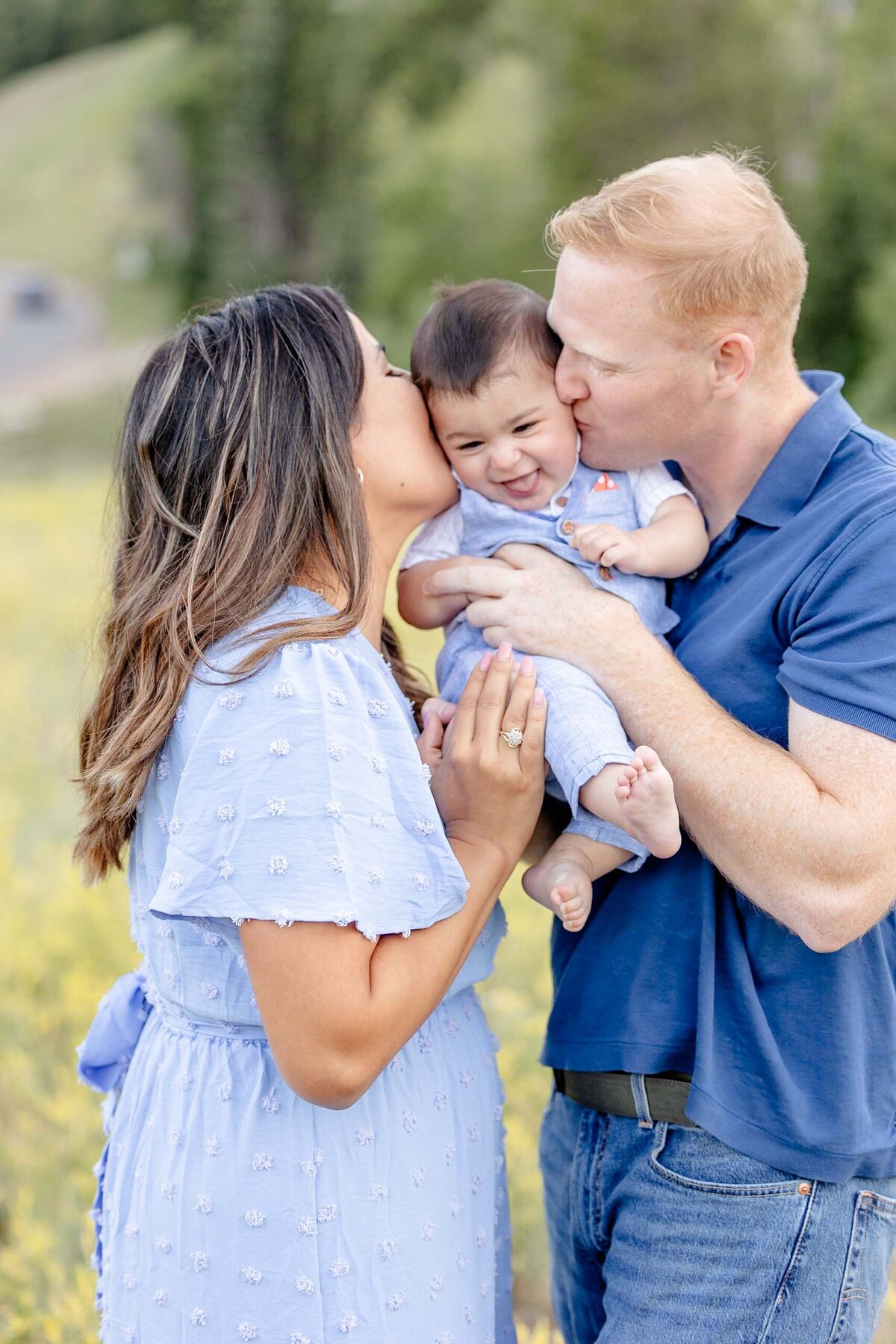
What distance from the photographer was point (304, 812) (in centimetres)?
161

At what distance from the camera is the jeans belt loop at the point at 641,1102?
1.95 m

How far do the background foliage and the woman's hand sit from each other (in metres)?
0.76

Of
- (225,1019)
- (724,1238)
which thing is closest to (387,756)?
(225,1019)

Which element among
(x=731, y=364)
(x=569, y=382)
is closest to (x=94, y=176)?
(x=569, y=382)

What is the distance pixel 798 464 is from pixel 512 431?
2.00ft

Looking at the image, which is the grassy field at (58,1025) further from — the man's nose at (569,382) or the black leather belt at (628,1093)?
the black leather belt at (628,1093)

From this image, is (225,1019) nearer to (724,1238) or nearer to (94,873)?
(94,873)

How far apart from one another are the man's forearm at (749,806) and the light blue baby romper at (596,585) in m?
0.09

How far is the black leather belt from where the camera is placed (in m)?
1.94

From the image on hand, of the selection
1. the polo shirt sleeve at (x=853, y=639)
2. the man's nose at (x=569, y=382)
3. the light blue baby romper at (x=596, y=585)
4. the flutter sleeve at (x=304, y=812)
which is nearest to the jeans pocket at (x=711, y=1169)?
the light blue baby romper at (x=596, y=585)

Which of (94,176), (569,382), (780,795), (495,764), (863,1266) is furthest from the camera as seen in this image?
(94,176)

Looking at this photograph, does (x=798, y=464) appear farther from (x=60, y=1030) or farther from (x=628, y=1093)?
(x=60, y=1030)

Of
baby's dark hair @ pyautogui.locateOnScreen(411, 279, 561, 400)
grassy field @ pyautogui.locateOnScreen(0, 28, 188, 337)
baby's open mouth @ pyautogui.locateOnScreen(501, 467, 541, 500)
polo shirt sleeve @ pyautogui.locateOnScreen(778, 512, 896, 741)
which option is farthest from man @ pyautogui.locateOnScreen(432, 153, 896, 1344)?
grassy field @ pyautogui.locateOnScreen(0, 28, 188, 337)

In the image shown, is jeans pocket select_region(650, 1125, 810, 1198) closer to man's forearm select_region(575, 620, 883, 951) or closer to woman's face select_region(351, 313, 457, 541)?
man's forearm select_region(575, 620, 883, 951)
